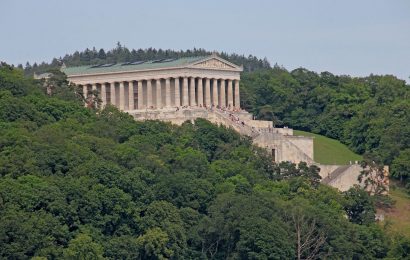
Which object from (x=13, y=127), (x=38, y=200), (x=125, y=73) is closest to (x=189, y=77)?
(x=125, y=73)

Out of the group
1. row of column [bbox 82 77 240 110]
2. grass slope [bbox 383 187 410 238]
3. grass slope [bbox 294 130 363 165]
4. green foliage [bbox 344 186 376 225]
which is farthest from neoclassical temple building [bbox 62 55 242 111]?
green foliage [bbox 344 186 376 225]

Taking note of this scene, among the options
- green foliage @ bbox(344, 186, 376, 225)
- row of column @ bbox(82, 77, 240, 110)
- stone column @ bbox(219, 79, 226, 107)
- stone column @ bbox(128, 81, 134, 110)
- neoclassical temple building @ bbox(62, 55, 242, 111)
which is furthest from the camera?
stone column @ bbox(219, 79, 226, 107)

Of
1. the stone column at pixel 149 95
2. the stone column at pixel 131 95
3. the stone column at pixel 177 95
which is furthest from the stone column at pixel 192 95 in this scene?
the stone column at pixel 131 95

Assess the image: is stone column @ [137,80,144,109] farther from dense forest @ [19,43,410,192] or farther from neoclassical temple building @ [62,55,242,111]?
dense forest @ [19,43,410,192]

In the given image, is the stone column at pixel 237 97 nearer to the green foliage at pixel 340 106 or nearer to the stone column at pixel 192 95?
the green foliage at pixel 340 106

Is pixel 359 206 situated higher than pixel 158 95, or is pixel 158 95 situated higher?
pixel 158 95

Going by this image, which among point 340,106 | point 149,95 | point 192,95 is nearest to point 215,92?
point 192,95

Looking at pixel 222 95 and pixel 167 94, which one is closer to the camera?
→ pixel 167 94

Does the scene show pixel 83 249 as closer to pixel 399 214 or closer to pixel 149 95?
pixel 399 214
